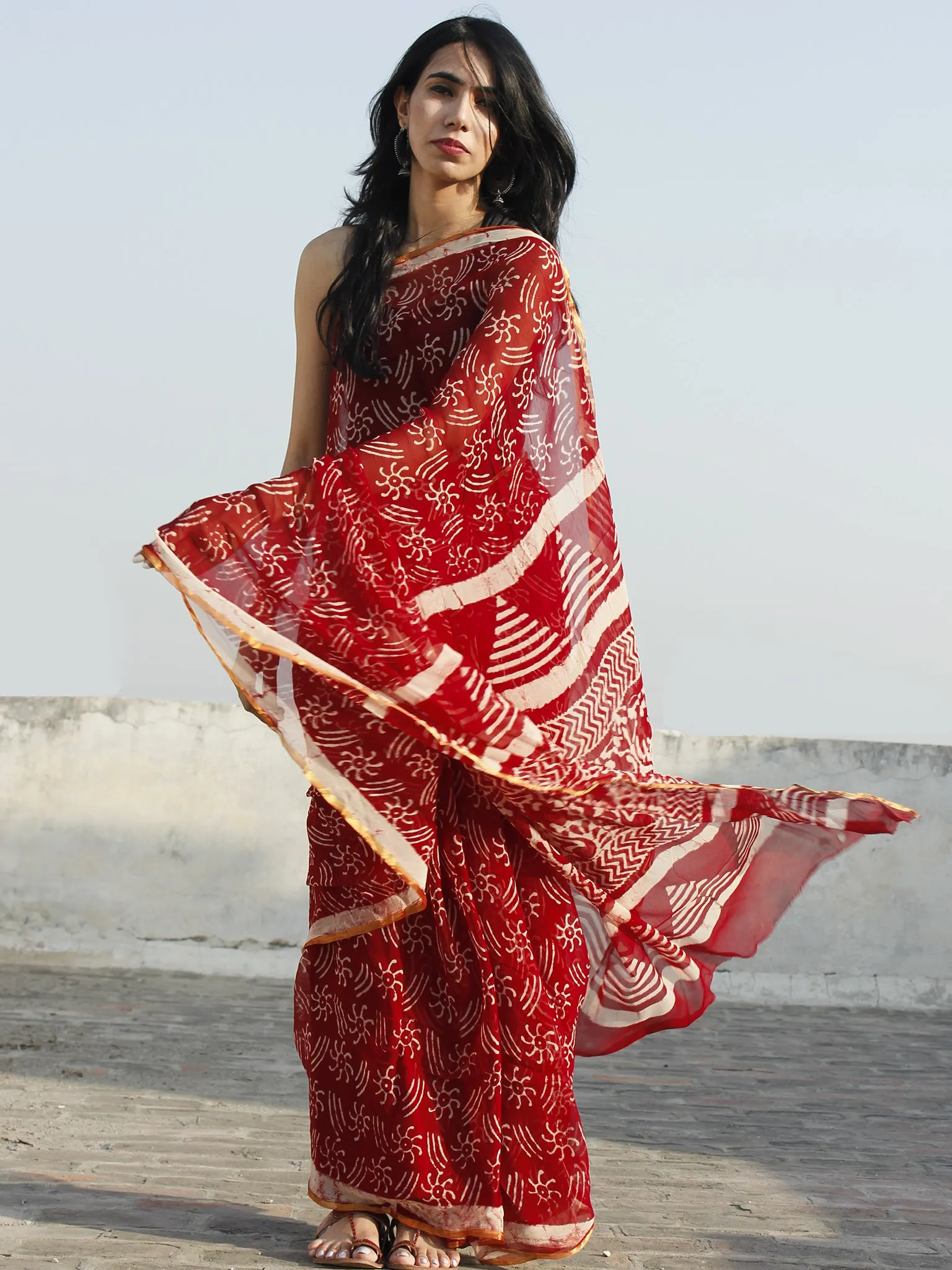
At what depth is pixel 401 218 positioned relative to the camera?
254cm

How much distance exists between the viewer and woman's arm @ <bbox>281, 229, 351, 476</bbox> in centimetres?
252

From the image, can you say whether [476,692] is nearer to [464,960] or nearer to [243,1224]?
[464,960]

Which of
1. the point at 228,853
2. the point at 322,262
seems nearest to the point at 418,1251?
A: the point at 322,262

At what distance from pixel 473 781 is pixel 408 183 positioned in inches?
45.9

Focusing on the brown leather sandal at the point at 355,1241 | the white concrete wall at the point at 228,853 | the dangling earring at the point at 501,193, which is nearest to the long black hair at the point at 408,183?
the dangling earring at the point at 501,193

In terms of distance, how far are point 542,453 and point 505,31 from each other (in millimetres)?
773

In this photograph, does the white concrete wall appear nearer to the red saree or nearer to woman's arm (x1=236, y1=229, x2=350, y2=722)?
woman's arm (x1=236, y1=229, x2=350, y2=722)

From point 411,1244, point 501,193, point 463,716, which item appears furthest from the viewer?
point 501,193

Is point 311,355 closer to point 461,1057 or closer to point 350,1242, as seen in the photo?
point 461,1057

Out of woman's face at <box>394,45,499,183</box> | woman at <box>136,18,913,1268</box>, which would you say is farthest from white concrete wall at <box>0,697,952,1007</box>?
woman's face at <box>394,45,499,183</box>

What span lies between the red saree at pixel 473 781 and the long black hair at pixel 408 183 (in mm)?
52

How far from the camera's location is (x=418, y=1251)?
221cm

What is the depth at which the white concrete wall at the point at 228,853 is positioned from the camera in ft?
19.9

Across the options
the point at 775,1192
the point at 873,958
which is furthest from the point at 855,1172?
the point at 873,958
